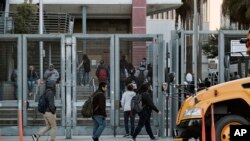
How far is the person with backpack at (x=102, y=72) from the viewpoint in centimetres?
1711

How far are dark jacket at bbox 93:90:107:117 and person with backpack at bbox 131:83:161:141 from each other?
79.6 inches

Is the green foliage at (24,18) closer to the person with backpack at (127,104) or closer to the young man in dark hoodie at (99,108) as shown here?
the person with backpack at (127,104)

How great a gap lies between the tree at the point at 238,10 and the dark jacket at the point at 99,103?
2833 cm

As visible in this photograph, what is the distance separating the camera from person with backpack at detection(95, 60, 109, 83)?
1711 centimetres

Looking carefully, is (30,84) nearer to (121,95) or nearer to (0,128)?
(0,128)

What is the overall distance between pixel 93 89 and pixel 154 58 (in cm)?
198

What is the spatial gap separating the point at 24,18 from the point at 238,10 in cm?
1900

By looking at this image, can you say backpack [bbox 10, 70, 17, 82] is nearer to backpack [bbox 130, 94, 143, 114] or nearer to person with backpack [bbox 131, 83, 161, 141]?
backpack [bbox 130, 94, 143, 114]

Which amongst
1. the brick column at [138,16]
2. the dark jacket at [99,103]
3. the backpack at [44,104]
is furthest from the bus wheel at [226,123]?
the brick column at [138,16]

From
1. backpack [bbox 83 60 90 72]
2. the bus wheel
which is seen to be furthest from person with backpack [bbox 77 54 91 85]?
the bus wheel

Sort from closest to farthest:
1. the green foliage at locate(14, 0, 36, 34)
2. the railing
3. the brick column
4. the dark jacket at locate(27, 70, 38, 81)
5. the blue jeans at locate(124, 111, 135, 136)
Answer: the blue jeans at locate(124, 111, 135, 136) → the dark jacket at locate(27, 70, 38, 81) → the green foliage at locate(14, 0, 36, 34) → the railing → the brick column

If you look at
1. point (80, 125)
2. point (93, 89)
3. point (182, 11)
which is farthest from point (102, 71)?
point (182, 11)

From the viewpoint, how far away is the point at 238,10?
42.8 meters

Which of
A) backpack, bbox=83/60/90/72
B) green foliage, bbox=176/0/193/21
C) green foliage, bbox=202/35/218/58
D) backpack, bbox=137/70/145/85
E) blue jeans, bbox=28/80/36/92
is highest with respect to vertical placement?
green foliage, bbox=176/0/193/21
